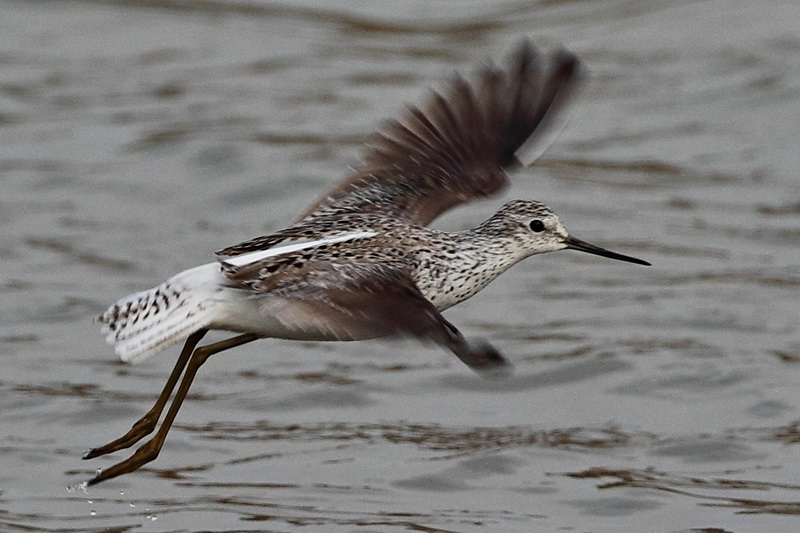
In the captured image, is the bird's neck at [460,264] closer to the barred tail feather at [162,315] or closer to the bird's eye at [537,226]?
the bird's eye at [537,226]

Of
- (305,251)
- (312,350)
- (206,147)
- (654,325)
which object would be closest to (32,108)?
(206,147)

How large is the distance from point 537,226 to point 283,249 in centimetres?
158

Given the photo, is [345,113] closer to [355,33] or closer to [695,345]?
[355,33]

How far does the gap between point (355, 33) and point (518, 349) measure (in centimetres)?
756

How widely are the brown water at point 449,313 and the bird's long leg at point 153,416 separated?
0.62m

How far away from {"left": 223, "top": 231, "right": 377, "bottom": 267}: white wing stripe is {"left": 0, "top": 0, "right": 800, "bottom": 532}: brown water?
1714 mm

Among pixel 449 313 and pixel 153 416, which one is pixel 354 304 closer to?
pixel 153 416

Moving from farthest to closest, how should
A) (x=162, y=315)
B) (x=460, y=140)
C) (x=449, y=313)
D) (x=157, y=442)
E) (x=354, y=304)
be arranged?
(x=449, y=313) < (x=460, y=140) < (x=157, y=442) < (x=162, y=315) < (x=354, y=304)

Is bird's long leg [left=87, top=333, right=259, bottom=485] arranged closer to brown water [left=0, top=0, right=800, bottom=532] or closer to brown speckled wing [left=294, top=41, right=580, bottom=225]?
brown water [left=0, top=0, right=800, bottom=532]

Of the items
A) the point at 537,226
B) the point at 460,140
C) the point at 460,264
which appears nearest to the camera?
the point at 460,264

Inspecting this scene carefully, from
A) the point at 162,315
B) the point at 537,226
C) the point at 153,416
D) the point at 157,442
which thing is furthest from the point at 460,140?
the point at 162,315

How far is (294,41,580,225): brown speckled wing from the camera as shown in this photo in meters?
8.98

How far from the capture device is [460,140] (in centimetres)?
920

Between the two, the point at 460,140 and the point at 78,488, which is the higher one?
the point at 460,140
